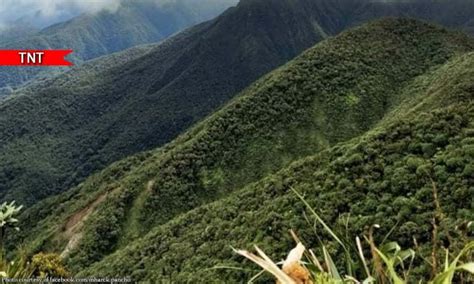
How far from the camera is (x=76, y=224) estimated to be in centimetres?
11262

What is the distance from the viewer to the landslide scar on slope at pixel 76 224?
104 meters

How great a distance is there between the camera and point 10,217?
9930mm

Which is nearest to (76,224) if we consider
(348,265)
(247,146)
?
(247,146)

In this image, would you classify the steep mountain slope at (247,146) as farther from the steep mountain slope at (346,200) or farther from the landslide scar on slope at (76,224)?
the steep mountain slope at (346,200)

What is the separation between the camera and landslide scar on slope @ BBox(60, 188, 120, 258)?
341 feet

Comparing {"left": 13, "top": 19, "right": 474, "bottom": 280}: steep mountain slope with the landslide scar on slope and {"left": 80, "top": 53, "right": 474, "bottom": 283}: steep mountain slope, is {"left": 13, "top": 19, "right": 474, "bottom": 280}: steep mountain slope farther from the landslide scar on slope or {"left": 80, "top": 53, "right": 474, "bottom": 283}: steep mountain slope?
{"left": 80, "top": 53, "right": 474, "bottom": 283}: steep mountain slope

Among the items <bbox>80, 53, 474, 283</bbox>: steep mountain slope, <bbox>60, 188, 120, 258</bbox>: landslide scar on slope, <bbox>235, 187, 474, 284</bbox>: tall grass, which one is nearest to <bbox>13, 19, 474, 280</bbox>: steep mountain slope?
<bbox>60, 188, 120, 258</bbox>: landslide scar on slope

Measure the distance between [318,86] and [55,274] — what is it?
3443 inches

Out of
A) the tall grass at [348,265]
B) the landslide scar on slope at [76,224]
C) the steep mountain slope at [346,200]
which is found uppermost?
the tall grass at [348,265]

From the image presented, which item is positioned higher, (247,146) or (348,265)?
(348,265)

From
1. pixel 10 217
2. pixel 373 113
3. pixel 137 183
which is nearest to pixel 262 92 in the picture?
pixel 373 113

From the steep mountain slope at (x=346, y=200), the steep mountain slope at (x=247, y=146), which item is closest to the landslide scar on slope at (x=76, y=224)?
the steep mountain slope at (x=247, y=146)

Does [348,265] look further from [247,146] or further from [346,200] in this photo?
[247,146]

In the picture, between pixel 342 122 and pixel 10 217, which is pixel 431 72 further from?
pixel 10 217
